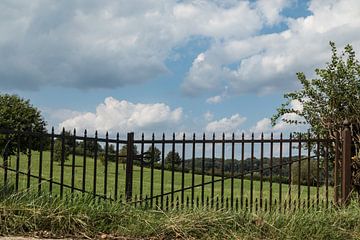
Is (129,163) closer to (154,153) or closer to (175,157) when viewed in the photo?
(154,153)

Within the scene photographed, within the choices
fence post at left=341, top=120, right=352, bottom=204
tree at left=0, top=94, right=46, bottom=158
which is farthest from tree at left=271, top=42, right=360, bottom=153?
tree at left=0, top=94, right=46, bottom=158

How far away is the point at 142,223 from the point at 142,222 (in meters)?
0.02

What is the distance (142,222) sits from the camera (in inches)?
290

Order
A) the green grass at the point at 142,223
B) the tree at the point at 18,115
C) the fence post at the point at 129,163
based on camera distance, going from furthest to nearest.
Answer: the tree at the point at 18,115 < the fence post at the point at 129,163 < the green grass at the point at 142,223

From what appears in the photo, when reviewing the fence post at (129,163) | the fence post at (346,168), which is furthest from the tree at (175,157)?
the fence post at (346,168)

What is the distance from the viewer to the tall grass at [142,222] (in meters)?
7.14

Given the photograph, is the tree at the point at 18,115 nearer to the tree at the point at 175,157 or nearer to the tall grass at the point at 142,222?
the tree at the point at 175,157

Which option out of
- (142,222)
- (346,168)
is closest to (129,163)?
(142,222)

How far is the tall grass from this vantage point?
714 cm

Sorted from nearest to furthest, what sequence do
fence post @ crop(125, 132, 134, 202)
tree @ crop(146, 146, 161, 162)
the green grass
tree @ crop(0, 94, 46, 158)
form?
the green grass → fence post @ crop(125, 132, 134, 202) → tree @ crop(146, 146, 161, 162) → tree @ crop(0, 94, 46, 158)

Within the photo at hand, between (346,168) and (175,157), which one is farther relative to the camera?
(175,157)

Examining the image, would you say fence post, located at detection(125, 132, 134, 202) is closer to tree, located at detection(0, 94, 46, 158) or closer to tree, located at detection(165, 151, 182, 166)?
tree, located at detection(165, 151, 182, 166)

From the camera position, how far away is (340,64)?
39.7 ft

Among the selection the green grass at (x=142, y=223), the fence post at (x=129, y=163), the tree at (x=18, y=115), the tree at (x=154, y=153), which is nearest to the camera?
the green grass at (x=142, y=223)
